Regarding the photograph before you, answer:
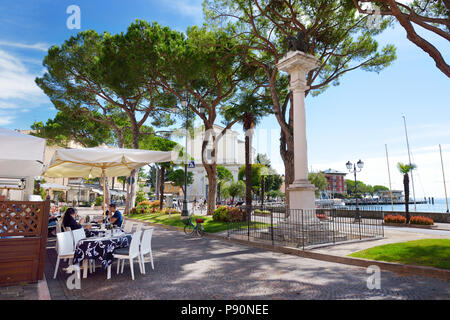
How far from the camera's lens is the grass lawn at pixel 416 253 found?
6230mm

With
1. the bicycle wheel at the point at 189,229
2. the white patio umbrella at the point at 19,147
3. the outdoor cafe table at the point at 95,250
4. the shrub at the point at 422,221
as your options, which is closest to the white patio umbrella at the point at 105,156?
the white patio umbrella at the point at 19,147

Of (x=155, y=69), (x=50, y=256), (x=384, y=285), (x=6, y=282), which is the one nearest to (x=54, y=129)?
(x=155, y=69)

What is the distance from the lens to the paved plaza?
14.7 ft

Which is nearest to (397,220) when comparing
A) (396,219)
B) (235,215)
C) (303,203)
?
(396,219)

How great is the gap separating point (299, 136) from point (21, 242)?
9377 millimetres

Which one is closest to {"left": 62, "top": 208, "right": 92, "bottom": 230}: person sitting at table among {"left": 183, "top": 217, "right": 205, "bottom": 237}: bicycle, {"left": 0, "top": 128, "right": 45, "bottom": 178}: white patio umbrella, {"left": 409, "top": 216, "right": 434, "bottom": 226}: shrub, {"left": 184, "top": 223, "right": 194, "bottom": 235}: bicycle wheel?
{"left": 0, "top": 128, "right": 45, "bottom": 178}: white patio umbrella

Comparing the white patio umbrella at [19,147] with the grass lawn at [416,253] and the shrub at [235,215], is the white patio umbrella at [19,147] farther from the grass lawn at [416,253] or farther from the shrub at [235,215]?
the shrub at [235,215]

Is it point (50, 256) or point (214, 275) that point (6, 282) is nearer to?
point (50, 256)

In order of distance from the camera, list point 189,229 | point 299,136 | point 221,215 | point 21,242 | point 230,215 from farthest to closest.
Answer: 1. point 221,215
2. point 230,215
3. point 189,229
4. point 299,136
5. point 21,242

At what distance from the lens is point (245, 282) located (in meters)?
5.24

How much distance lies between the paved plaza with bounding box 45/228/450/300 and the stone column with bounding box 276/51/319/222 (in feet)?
10.9

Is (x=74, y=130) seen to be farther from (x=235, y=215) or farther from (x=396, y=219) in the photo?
(x=396, y=219)

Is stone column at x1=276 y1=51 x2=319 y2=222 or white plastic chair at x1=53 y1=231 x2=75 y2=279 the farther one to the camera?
stone column at x1=276 y1=51 x2=319 y2=222

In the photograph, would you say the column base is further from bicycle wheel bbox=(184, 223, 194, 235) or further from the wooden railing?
the wooden railing
